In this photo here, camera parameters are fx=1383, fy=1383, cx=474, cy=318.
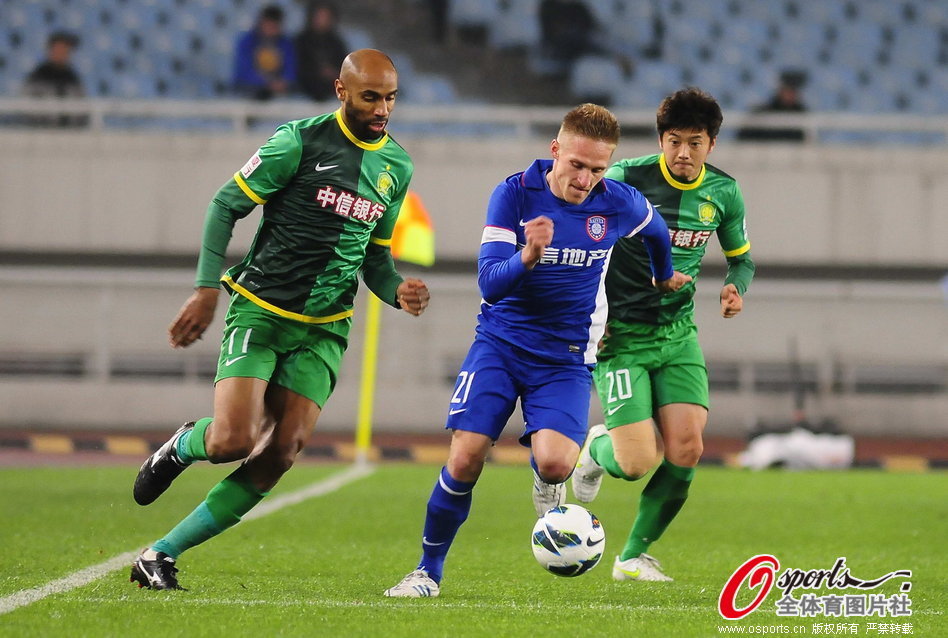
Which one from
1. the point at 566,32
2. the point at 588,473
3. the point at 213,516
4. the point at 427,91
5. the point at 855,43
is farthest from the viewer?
the point at 855,43

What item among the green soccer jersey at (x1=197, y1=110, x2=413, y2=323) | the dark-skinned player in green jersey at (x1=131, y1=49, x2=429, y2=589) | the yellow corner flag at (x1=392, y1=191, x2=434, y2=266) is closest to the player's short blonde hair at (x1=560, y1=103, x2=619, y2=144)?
the dark-skinned player in green jersey at (x1=131, y1=49, x2=429, y2=589)

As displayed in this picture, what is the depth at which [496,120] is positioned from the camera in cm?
1716

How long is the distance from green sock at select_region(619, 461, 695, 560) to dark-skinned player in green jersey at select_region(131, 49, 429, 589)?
1647 millimetres

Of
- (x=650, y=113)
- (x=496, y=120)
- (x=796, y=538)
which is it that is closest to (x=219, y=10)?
(x=496, y=120)

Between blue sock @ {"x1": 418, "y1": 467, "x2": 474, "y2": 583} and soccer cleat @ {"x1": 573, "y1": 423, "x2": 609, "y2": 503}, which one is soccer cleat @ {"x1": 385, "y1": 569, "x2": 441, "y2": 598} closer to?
blue sock @ {"x1": 418, "y1": 467, "x2": 474, "y2": 583}

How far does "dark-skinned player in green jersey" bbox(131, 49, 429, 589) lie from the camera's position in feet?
17.9

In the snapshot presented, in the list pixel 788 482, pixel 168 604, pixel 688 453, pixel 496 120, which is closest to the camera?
pixel 168 604

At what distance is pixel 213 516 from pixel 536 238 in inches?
68.2

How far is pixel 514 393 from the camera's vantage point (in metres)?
5.66

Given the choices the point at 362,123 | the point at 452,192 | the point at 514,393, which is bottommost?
the point at 452,192

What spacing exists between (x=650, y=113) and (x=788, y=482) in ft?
20.7

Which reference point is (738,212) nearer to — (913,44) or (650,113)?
(650,113)

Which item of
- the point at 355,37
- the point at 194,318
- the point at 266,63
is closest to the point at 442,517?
the point at 194,318

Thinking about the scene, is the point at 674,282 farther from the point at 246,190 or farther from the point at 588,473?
the point at 246,190
